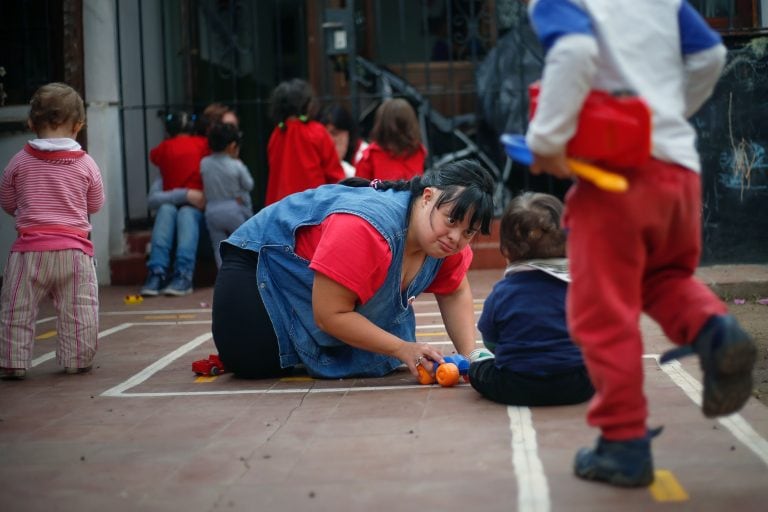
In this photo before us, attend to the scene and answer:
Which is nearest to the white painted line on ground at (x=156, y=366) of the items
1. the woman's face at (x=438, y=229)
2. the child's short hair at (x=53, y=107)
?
the child's short hair at (x=53, y=107)

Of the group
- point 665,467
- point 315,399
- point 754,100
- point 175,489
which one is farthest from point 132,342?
point 754,100

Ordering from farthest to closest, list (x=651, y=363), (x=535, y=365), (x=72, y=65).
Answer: (x=72, y=65) < (x=651, y=363) < (x=535, y=365)

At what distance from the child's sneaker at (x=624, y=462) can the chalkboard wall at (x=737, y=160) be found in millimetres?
5934

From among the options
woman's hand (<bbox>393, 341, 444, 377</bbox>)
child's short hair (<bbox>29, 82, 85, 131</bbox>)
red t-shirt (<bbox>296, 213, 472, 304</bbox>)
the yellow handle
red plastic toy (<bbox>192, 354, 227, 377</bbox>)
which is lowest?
red plastic toy (<bbox>192, 354, 227, 377</bbox>)

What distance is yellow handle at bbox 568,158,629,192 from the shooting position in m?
3.16

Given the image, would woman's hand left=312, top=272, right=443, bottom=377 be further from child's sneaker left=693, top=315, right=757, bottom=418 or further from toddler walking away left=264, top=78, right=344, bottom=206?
toddler walking away left=264, top=78, right=344, bottom=206

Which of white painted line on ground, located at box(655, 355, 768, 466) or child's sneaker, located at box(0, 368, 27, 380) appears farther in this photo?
child's sneaker, located at box(0, 368, 27, 380)

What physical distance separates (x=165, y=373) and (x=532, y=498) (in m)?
3.02

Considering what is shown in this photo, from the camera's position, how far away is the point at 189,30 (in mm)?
11664

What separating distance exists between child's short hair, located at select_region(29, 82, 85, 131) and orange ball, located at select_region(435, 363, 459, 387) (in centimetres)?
235

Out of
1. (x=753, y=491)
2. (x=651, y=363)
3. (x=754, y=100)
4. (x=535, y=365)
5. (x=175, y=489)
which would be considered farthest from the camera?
(x=754, y=100)

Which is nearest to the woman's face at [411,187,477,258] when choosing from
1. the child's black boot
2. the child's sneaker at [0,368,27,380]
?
the child's black boot

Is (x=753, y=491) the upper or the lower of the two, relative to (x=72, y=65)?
lower

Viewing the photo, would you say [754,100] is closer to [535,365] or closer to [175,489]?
[535,365]
